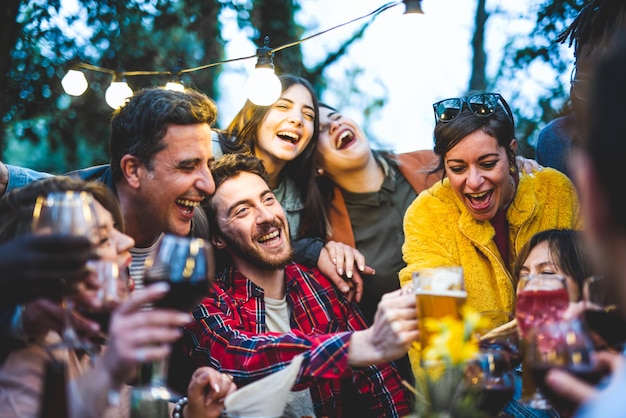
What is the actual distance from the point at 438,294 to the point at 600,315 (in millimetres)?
487

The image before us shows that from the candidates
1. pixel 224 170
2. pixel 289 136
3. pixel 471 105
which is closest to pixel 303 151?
pixel 289 136

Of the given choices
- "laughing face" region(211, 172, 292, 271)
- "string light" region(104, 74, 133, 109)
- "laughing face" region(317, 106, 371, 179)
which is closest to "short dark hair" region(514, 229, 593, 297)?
"laughing face" region(211, 172, 292, 271)

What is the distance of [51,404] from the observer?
1803mm

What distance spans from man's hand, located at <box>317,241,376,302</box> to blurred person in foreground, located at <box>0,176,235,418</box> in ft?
4.60

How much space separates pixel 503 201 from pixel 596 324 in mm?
1730

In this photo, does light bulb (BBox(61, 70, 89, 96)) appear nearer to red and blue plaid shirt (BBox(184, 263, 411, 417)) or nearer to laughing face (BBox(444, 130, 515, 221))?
red and blue plaid shirt (BBox(184, 263, 411, 417))

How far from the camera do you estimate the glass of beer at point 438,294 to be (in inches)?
86.7

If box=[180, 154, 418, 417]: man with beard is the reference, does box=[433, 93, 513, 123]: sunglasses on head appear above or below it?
above

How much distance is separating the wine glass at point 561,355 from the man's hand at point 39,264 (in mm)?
1245

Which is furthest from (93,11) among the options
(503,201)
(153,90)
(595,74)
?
(595,74)

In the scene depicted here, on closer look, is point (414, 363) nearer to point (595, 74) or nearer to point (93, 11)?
point (595, 74)

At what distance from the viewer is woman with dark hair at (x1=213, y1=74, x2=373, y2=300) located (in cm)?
470

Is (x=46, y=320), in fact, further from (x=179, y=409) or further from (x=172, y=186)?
(x=172, y=186)

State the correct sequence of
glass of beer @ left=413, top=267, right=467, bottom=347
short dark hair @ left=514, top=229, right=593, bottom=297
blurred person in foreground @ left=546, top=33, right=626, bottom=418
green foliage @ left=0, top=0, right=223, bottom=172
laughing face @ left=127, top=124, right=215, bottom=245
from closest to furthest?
1. blurred person in foreground @ left=546, top=33, right=626, bottom=418
2. glass of beer @ left=413, top=267, right=467, bottom=347
3. short dark hair @ left=514, top=229, right=593, bottom=297
4. laughing face @ left=127, top=124, right=215, bottom=245
5. green foliage @ left=0, top=0, right=223, bottom=172
